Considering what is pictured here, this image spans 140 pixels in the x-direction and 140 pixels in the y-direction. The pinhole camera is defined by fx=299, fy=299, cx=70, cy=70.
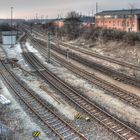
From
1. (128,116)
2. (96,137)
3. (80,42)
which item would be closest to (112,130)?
(96,137)

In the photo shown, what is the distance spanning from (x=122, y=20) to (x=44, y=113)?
56.1 m

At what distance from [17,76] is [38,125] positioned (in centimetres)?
1310

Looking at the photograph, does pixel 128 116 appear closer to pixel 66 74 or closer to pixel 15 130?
pixel 15 130

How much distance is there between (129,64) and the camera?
107ft

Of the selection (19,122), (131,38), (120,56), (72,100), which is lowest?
(19,122)

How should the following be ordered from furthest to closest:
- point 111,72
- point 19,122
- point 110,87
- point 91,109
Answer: point 111,72
point 110,87
point 91,109
point 19,122

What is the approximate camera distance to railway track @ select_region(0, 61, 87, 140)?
14974mm

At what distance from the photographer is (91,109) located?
1869cm

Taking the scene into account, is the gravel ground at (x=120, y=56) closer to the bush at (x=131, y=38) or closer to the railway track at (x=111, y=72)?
the bush at (x=131, y=38)

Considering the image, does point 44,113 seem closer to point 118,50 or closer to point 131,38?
point 118,50

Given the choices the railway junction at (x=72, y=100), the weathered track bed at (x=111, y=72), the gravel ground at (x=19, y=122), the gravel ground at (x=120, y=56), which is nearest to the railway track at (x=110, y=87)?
the railway junction at (x=72, y=100)

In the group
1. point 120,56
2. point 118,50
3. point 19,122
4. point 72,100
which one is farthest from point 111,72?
point 19,122

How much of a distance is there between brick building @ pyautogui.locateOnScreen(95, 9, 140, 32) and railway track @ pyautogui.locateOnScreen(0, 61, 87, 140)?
41.7 m

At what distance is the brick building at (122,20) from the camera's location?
63178mm
